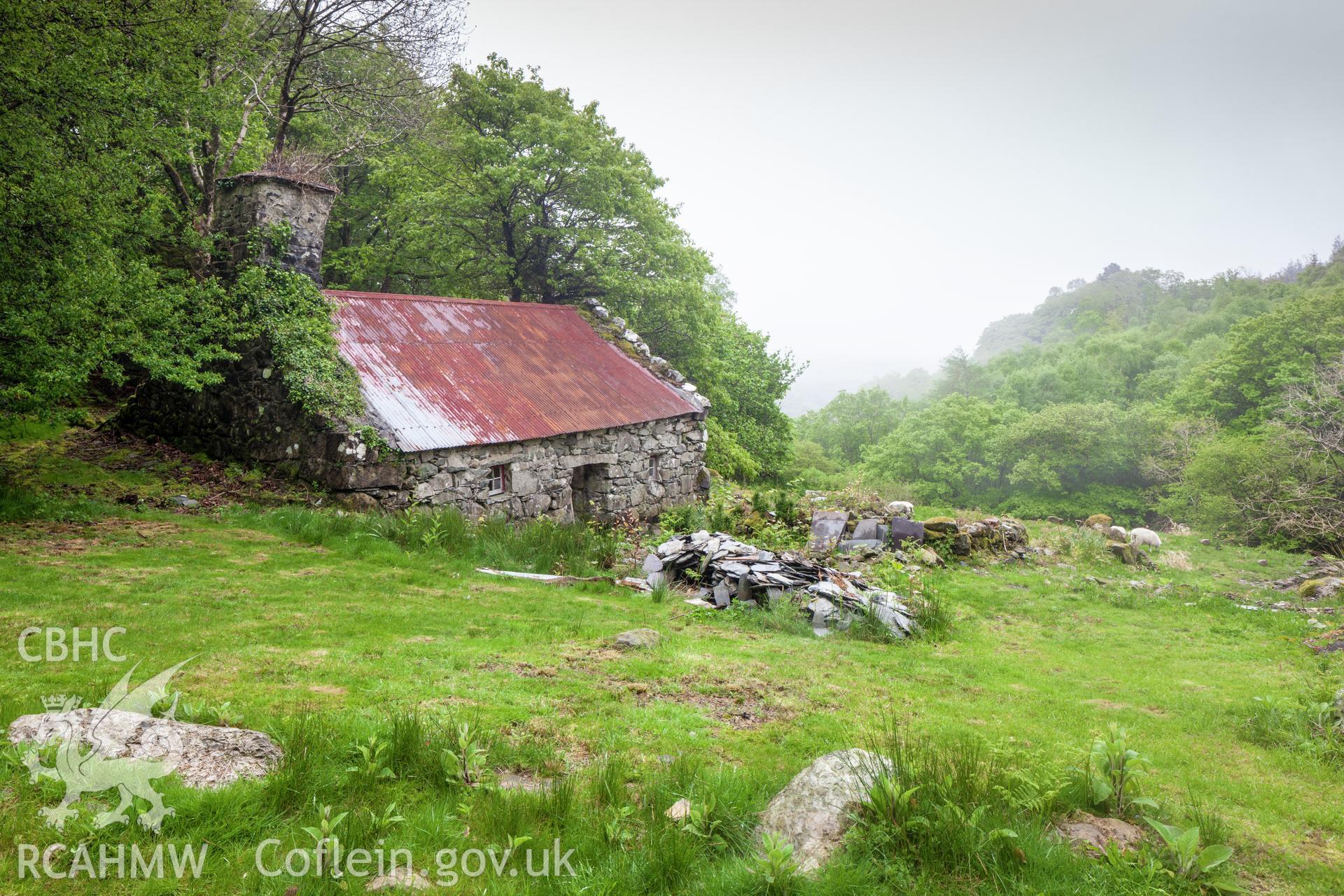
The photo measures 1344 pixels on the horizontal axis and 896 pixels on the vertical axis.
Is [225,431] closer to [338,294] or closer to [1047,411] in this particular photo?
[338,294]

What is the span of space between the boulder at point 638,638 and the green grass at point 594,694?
0.20 m

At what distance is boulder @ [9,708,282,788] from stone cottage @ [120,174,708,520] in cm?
760

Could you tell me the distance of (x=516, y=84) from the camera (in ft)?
70.6

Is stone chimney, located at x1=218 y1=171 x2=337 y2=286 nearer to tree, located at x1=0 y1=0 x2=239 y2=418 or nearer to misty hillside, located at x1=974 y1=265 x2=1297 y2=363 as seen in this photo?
tree, located at x1=0 y1=0 x2=239 y2=418

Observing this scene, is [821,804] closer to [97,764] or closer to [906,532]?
[97,764]

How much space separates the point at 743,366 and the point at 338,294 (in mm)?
17260

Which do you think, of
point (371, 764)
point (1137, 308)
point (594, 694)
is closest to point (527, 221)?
point (594, 694)

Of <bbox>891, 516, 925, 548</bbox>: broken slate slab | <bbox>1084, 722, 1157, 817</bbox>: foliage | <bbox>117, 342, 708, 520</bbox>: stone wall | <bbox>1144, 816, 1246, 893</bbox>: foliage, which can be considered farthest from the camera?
<bbox>891, 516, 925, 548</bbox>: broken slate slab

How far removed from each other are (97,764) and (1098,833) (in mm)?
5097

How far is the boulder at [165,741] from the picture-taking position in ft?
12.2

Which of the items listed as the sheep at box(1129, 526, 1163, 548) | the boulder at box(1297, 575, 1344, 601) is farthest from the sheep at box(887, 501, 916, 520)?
the boulder at box(1297, 575, 1344, 601)

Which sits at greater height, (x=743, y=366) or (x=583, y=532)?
(x=743, y=366)

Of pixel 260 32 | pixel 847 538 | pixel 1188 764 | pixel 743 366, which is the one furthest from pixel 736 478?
pixel 1188 764

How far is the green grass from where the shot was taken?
3514 mm
